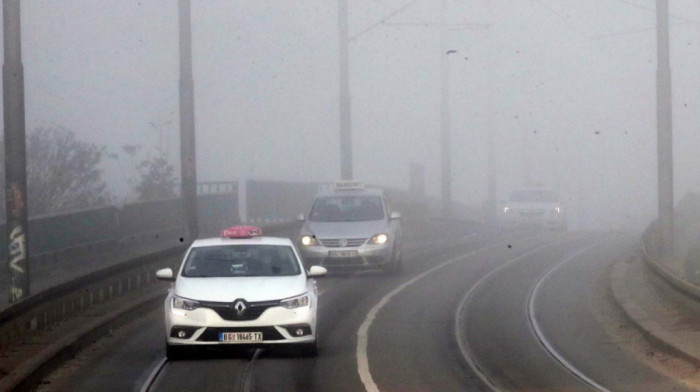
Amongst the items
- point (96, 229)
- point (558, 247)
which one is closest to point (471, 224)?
point (558, 247)

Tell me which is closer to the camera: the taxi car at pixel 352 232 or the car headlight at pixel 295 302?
the car headlight at pixel 295 302

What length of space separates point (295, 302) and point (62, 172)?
87.1ft

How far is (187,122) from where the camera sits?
23.7 meters

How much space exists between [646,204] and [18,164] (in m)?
76.6

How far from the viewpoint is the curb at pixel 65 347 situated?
11.4 meters

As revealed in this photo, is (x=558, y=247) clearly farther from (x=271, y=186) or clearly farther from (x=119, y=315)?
(x=119, y=315)

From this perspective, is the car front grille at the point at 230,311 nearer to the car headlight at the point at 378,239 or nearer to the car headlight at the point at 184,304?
the car headlight at the point at 184,304

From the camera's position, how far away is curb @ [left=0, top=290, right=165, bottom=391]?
A: 11438 millimetres

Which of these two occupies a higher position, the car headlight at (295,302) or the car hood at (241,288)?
the car hood at (241,288)

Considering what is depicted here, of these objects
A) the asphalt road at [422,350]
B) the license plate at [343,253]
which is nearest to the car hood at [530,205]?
the asphalt road at [422,350]

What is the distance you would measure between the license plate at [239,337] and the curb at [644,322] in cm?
460

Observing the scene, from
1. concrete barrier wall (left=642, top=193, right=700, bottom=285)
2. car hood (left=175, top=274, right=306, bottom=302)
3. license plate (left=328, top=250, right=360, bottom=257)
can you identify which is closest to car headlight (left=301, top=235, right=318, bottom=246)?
license plate (left=328, top=250, right=360, bottom=257)

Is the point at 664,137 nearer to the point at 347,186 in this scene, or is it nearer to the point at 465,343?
the point at 347,186

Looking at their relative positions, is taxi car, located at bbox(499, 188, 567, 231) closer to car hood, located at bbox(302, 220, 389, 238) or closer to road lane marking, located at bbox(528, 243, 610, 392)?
road lane marking, located at bbox(528, 243, 610, 392)
